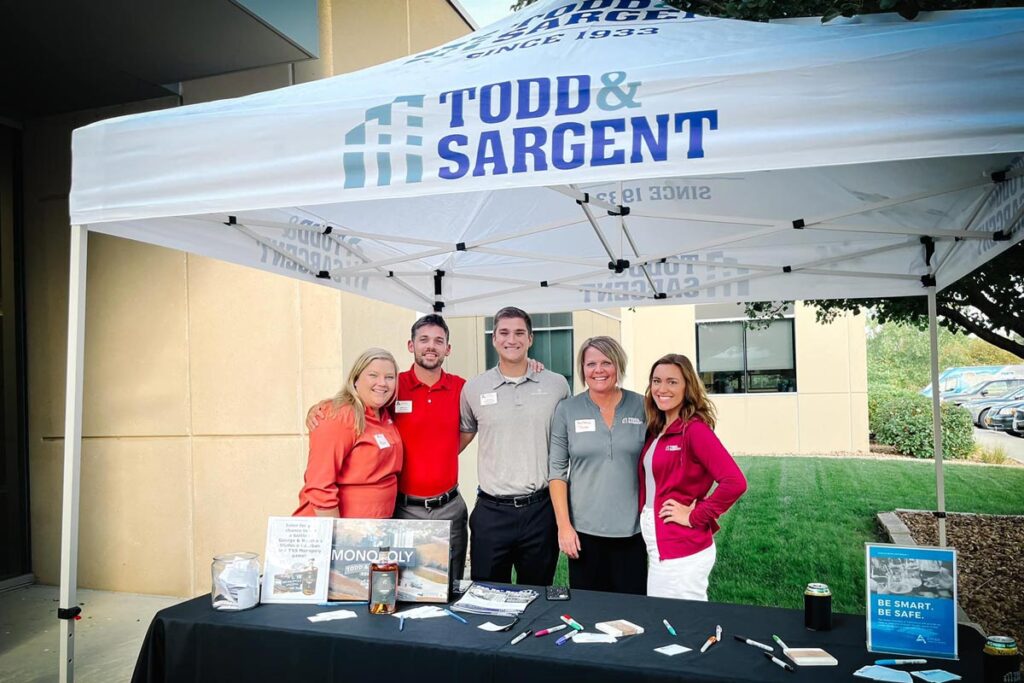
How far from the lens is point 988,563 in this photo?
18.8 ft

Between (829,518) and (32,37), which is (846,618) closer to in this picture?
(32,37)

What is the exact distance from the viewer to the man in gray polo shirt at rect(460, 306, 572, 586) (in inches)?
126

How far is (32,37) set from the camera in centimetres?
430

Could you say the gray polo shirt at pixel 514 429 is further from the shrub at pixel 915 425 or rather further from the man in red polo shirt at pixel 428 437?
the shrub at pixel 915 425

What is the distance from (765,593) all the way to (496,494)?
356 centimetres

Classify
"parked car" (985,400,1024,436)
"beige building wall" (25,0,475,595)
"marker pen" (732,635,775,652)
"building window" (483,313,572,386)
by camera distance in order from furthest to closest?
"parked car" (985,400,1024,436)
"building window" (483,313,572,386)
"beige building wall" (25,0,475,595)
"marker pen" (732,635,775,652)

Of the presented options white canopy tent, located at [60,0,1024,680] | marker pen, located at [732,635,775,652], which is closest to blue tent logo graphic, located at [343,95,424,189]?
white canopy tent, located at [60,0,1024,680]

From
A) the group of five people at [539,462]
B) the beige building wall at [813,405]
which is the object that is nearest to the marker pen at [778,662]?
the group of five people at [539,462]

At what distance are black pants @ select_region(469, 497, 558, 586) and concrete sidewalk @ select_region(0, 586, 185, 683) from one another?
2.11 metres

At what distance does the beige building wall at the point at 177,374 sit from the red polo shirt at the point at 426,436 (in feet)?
5.73

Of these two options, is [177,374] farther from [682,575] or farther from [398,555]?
[682,575]

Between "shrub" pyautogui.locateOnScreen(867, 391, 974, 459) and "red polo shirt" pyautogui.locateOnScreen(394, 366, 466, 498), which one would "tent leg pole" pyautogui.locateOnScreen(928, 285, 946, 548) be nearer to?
"red polo shirt" pyautogui.locateOnScreen(394, 366, 466, 498)

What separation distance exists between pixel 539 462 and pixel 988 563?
180 inches

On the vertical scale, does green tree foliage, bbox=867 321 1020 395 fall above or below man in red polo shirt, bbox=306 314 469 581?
above
